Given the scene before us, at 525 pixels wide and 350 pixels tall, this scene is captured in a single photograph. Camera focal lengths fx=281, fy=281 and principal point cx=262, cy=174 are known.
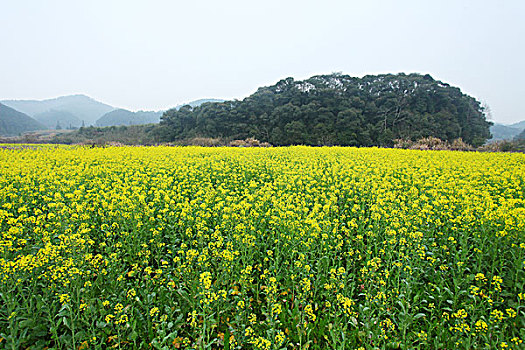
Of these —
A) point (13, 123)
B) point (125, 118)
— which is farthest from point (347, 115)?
point (125, 118)

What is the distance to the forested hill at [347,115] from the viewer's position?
172ft

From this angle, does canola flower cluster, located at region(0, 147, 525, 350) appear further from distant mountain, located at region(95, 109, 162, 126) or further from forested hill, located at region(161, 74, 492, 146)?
distant mountain, located at region(95, 109, 162, 126)

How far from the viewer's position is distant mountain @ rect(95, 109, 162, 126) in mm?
154875

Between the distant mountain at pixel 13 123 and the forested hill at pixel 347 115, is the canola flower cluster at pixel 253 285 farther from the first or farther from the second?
the distant mountain at pixel 13 123

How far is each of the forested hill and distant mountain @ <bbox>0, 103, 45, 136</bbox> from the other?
75657 mm

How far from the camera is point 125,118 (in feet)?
520

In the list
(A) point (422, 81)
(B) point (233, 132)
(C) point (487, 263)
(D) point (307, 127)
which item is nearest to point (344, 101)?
(D) point (307, 127)

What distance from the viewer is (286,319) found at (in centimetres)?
404

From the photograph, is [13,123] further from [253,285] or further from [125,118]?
[253,285]

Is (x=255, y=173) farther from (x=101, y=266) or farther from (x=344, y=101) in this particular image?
(x=344, y=101)

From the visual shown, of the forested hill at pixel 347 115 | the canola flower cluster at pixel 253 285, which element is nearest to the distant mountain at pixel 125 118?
the forested hill at pixel 347 115

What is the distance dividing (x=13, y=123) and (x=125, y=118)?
181 ft

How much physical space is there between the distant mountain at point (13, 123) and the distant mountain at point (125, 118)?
36582mm

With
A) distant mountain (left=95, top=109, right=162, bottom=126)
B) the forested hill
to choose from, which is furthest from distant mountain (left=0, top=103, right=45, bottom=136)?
the forested hill
